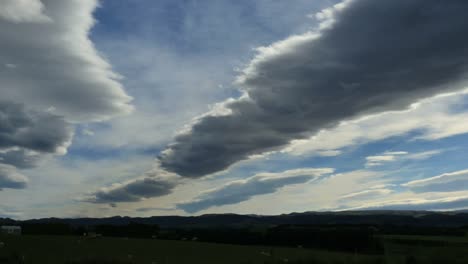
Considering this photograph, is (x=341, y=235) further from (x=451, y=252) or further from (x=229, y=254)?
(x=451, y=252)

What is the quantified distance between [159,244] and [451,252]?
47864 millimetres

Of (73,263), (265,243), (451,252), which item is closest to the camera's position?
(73,263)

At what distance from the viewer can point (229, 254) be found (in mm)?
70812

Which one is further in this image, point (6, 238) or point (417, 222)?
point (417, 222)

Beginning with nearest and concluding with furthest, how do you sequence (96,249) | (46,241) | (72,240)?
(96,249), (46,241), (72,240)

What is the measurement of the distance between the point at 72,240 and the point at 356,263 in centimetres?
4976

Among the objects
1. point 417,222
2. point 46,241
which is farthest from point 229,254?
point 417,222

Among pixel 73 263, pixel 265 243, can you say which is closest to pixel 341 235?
pixel 265 243

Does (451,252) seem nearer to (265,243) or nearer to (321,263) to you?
(321,263)

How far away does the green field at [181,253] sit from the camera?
176ft

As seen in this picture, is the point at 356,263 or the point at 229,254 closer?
the point at 356,263

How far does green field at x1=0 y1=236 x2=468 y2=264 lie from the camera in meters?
53.5

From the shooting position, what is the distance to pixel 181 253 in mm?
71625

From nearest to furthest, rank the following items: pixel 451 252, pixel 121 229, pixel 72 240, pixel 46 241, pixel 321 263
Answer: pixel 321 263 < pixel 451 252 < pixel 46 241 < pixel 72 240 < pixel 121 229
